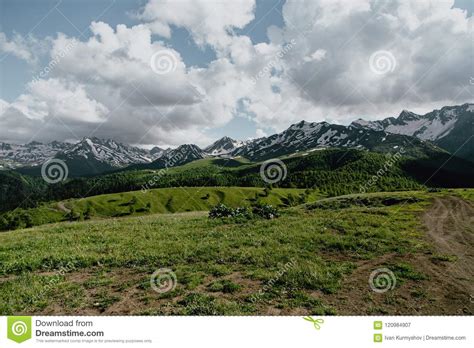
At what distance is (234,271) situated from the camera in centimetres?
1780

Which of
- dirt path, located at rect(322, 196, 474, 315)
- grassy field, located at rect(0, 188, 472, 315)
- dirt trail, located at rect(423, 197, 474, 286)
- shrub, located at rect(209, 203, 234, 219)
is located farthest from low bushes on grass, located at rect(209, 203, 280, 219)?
dirt path, located at rect(322, 196, 474, 315)

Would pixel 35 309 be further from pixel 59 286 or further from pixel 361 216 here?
pixel 361 216

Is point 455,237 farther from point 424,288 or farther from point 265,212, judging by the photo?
point 265,212

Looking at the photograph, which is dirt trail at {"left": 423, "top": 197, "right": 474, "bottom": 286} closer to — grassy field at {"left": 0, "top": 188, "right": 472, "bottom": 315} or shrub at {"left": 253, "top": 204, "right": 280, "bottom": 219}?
grassy field at {"left": 0, "top": 188, "right": 472, "bottom": 315}

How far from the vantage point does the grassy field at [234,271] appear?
45.9 ft

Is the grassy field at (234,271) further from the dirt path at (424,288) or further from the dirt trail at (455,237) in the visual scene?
the dirt trail at (455,237)

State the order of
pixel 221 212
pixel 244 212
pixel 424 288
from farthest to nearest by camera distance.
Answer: pixel 221 212
pixel 244 212
pixel 424 288

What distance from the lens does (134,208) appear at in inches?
7613

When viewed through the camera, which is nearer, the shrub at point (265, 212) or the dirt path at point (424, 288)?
the dirt path at point (424, 288)

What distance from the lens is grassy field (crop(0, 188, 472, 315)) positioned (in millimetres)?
13984

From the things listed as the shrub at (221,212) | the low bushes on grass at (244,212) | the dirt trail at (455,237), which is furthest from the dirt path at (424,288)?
the shrub at (221,212)

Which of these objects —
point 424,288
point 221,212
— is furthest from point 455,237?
point 221,212

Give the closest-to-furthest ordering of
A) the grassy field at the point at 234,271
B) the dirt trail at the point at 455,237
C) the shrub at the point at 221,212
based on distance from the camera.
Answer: the grassy field at the point at 234,271, the dirt trail at the point at 455,237, the shrub at the point at 221,212
